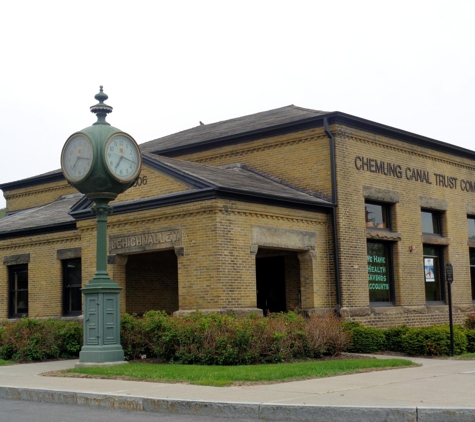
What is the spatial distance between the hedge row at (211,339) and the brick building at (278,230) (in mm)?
2164

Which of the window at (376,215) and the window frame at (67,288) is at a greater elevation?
the window at (376,215)

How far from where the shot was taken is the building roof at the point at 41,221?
24.8 meters

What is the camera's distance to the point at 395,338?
60.8ft

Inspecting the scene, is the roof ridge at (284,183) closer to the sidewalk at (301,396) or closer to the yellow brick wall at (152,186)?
the yellow brick wall at (152,186)

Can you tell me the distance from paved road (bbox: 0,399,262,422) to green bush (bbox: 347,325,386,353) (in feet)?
30.2

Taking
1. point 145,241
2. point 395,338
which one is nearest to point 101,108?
point 145,241

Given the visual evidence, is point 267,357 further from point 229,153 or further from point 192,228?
point 229,153

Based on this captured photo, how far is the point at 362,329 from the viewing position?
60.2ft

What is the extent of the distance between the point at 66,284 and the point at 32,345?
7423 millimetres

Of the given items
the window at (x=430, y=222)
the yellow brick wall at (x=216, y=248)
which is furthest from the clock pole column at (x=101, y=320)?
the window at (x=430, y=222)

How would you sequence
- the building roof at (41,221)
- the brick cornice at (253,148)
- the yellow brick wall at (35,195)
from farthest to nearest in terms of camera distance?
the yellow brick wall at (35,195) < the building roof at (41,221) < the brick cornice at (253,148)

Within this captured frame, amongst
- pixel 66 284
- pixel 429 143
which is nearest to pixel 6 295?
pixel 66 284

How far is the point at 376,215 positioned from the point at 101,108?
10.3m

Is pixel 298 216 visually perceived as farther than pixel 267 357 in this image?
Yes
